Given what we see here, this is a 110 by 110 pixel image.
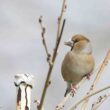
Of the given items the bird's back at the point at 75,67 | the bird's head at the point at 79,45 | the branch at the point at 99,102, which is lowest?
the bird's back at the point at 75,67

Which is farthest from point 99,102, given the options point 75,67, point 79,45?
point 79,45

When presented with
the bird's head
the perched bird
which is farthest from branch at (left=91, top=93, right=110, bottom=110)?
the bird's head

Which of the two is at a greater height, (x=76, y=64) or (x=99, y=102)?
(x=99, y=102)

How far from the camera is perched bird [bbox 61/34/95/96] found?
354 cm

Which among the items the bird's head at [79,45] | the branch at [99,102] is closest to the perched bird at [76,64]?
the bird's head at [79,45]

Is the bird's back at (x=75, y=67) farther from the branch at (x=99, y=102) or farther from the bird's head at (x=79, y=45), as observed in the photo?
the branch at (x=99, y=102)

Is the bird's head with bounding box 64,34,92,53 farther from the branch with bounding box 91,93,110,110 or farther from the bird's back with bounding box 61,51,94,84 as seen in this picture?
the branch with bounding box 91,93,110,110

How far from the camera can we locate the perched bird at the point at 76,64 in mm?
3540

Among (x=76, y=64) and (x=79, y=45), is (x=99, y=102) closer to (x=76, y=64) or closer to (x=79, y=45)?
(x=76, y=64)

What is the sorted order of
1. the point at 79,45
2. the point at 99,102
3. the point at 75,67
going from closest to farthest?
the point at 99,102
the point at 75,67
the point at 79,45

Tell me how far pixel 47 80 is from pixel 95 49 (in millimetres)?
4089

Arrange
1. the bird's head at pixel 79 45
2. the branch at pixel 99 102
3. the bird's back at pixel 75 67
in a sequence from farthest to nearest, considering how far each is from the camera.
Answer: the bird's head at pixel 79 45 < the bird's back at pixel 75 67 < the branch at pixel 99 102

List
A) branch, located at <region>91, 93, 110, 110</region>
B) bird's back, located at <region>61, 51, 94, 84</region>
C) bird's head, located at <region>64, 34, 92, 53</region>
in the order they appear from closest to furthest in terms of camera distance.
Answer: branch, located at <region>91, 93, 110, 110</region>
bird's back, located at <region>61, 51, 94, 84</region>
bird's head, located at <region>64, 34, 92, 53</region>

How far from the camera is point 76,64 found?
3.58m
